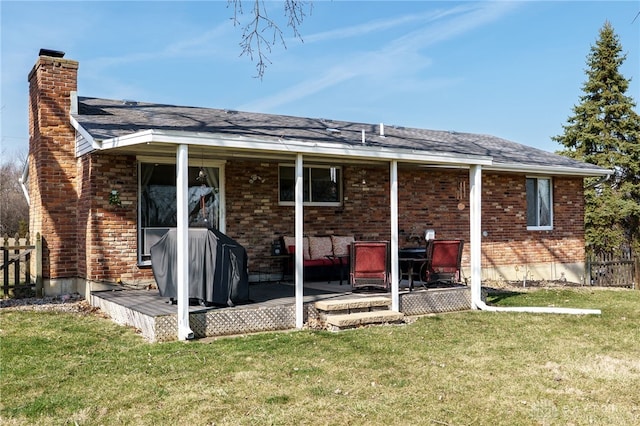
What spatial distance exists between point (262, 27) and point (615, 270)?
1259cm

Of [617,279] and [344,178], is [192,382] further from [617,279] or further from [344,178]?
[617,279]

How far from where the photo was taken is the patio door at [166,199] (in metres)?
10.2

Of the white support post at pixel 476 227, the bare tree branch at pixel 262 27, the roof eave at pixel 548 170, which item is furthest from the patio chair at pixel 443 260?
the bare tree branch at pixel 262 27

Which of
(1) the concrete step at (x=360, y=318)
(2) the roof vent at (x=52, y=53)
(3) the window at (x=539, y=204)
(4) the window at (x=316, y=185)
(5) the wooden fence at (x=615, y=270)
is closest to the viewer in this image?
(1) the concrete step at (x=360, y=318)

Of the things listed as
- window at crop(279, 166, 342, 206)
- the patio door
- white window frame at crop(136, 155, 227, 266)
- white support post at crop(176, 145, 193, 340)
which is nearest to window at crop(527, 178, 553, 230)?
window at crop(279, 166, 342, 206)

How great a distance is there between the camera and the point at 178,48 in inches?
492

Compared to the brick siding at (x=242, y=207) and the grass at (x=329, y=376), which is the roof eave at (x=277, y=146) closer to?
the brick siding at (x=242, y=207)

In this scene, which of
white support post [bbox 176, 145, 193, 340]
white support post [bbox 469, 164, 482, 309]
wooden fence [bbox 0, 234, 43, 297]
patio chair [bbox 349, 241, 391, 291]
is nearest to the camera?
white support post [bbox 176, 145, 193, 340]

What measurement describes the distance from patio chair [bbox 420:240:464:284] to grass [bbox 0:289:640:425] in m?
1.71

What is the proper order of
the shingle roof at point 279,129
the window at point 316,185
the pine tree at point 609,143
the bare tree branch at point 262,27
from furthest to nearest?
the pine tree at point 609,143, the window at point 316,185, the shingle roof at point 279,129, the bare tree branch at point 262,27

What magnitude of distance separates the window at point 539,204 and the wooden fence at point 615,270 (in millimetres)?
1527

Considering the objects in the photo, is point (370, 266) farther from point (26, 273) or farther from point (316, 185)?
point (26, 273)

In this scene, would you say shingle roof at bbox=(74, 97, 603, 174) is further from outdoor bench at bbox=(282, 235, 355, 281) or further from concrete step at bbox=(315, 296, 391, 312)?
concrete step at bbox=(315, 296, 391, 312)

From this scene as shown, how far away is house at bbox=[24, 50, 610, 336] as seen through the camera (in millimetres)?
8898
